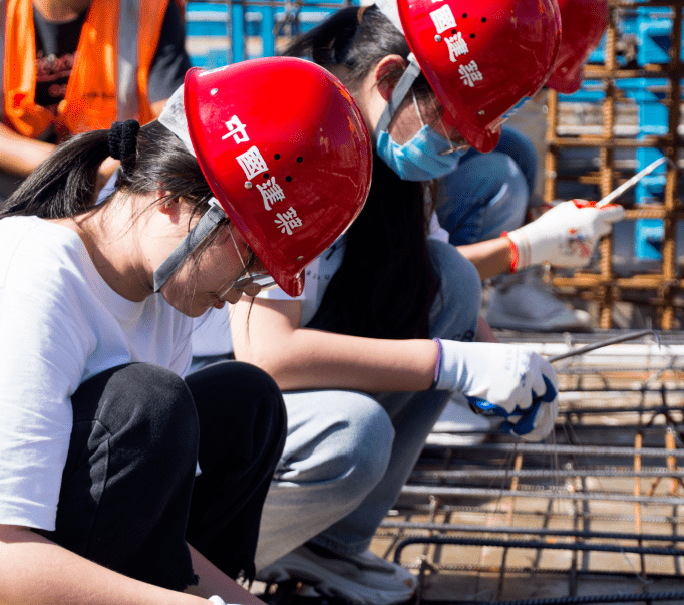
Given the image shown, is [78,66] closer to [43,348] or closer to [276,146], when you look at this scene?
[276,146]

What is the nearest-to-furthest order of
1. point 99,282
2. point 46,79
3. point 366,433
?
point 99,282, point 366,433, point 46,79

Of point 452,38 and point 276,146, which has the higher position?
point 276,146

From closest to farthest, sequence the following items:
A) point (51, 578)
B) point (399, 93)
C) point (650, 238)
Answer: point (51, 578), point (399, 93), point (650, 238)

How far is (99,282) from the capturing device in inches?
40.6

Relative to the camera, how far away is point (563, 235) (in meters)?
2.19

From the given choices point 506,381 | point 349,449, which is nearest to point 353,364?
point 349,449

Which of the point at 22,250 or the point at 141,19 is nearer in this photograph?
the point at 22,250

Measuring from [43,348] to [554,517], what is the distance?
144 cm

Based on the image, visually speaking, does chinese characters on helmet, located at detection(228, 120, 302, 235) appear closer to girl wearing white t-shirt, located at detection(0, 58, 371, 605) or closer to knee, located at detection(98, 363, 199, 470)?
girl wearing white t-shirt, located at detection(0, 58, 371, 605)

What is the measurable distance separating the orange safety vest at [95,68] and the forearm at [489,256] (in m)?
0.90

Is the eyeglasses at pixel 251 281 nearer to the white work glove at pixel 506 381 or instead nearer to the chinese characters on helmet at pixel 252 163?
the chinese characters on helmet at pixel 252 163

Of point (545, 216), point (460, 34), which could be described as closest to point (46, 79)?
point (460, 34)

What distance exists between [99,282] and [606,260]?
12.4ft

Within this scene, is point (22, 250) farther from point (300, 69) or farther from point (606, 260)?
point (606, 260)
